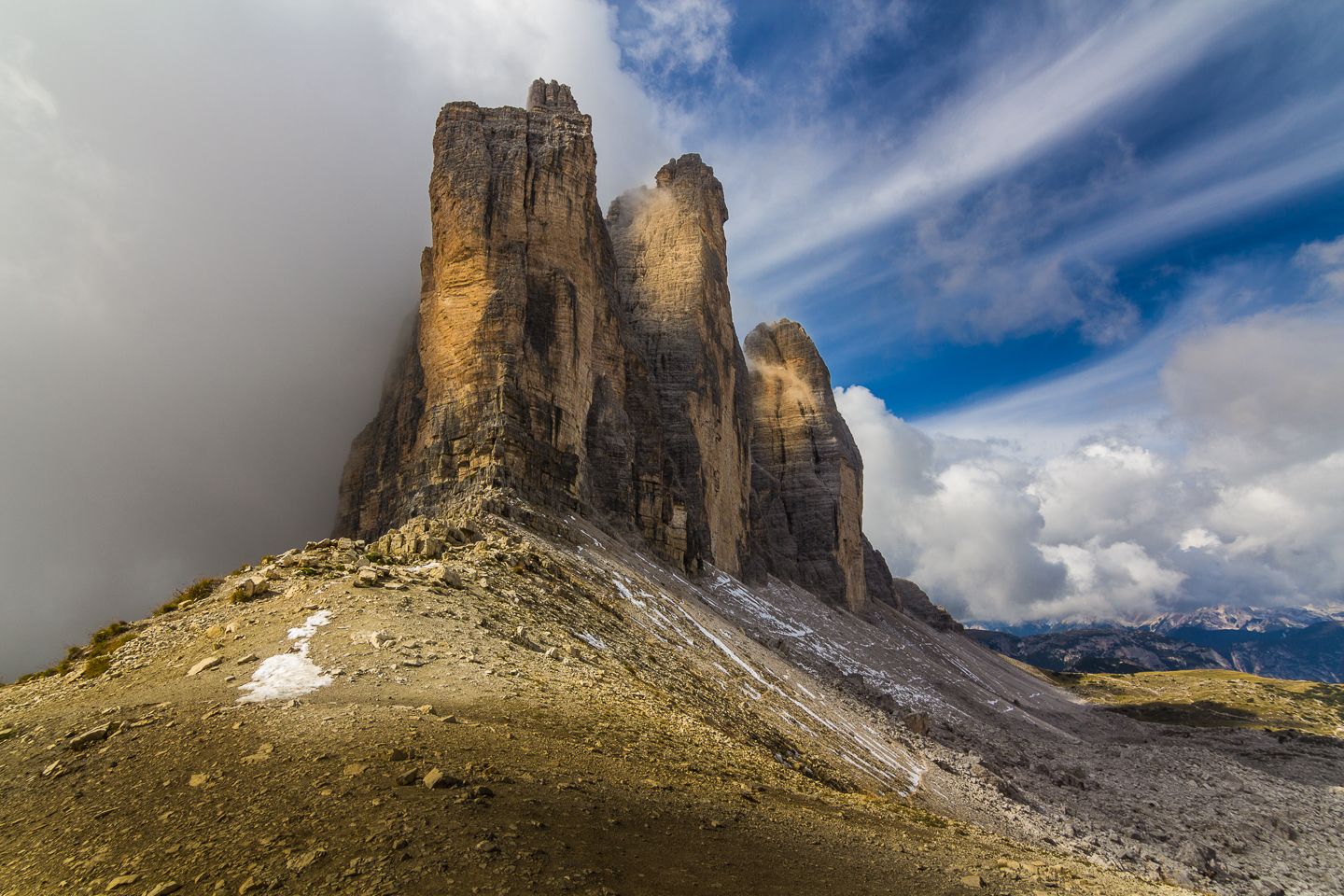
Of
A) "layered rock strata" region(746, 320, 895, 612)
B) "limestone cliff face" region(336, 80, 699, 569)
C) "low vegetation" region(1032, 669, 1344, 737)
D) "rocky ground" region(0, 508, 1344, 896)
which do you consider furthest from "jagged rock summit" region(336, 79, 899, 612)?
"low vegetation" region(1032, 669, 1344, 737)

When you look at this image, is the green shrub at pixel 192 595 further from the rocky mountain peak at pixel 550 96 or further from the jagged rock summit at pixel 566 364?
the rocky mountain peak at pixel 550 96

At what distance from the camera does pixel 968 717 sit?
46281mm

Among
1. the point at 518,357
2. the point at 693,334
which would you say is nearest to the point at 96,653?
the point at 518,357

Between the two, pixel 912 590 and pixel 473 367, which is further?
pixel 912 590

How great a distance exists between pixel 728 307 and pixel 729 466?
61.8 feet

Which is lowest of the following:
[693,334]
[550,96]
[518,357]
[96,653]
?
[96,653]

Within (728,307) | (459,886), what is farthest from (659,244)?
(459,886)

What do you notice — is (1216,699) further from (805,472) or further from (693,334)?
(693,334)

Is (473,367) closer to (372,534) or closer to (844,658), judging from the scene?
(372,534)

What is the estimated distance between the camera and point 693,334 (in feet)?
199

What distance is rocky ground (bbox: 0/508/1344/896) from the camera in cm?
616

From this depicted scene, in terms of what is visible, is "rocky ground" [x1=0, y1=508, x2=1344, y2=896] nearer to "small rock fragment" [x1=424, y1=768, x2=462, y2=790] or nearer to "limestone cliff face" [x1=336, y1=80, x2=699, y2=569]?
"small rock fragment" [x1=424, y1=768, x2=462, y2=790]

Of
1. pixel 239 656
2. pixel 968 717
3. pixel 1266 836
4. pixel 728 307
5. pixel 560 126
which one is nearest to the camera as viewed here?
pixel 239 656

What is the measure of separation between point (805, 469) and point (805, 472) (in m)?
0.57
